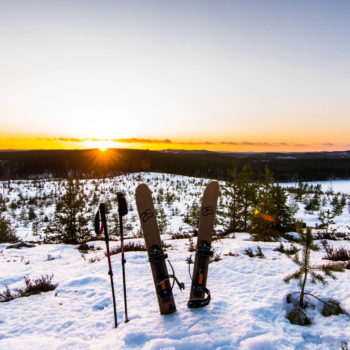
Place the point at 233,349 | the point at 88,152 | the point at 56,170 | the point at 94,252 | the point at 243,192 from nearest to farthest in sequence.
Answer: the point at 233,349
the point at 94,252
the point at 243,192
the point at 56,170
the point at 88,152

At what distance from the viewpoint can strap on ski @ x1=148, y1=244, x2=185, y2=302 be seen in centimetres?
344

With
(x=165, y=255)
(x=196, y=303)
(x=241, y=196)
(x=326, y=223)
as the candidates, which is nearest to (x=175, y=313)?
(x=196, y=303)

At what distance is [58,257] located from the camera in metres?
7.46

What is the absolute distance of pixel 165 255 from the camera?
361 centimetres

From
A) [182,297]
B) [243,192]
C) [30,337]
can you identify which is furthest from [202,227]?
[243,192]

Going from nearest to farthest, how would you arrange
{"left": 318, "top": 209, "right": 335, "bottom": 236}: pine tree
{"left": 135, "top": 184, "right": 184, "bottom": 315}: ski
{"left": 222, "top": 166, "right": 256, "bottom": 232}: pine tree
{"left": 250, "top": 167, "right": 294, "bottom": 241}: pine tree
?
1. {"left": 135, "top": 184, "right": 184, "bottom": 315}: ski
2. {"left": 250, "top": 167, "right": 294, "bottom": 241}: pine tree
3. {"left": 318, "top": 209, "right": 335, "bottom": 236}: pine tree
4. {"left": 222, "top": 166, "right": 256, "bottom": 232}: pine tree

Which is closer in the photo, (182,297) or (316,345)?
(316,345)

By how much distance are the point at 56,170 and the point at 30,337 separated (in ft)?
252

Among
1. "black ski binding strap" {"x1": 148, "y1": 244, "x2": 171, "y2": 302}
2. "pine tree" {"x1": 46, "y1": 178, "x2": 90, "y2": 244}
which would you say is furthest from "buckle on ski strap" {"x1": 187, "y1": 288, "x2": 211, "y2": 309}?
"pine tree" {"x1": 46, "y1": 178, "x2": 90, "y2": 244}

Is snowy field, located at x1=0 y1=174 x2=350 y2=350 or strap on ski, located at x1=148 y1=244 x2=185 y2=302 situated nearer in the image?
snowy field, located at x1=0 y1=174 x2=350 y2=350

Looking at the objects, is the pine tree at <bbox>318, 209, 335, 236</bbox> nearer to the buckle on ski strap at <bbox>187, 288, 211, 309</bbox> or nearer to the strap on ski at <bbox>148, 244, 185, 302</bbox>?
the buckle on ski strap at <bbox>187, 288, 211, 309</bbox>

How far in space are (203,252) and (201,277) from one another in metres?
0.39

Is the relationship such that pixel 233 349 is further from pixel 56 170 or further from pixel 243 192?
pixel 56 170

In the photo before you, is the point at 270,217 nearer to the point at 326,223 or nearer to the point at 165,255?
the point at 326,223
